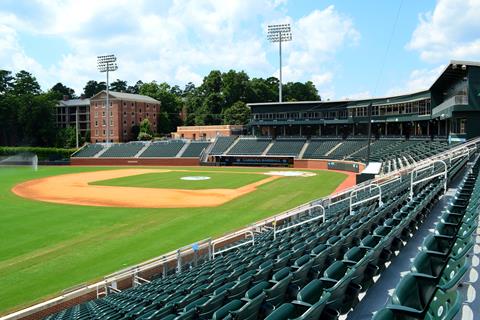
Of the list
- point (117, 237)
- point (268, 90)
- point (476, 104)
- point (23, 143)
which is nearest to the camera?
point (117, 237)

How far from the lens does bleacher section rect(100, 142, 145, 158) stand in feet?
276

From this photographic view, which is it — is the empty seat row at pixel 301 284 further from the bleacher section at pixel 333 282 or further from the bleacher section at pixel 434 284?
the bleacher section at pixel 434 284

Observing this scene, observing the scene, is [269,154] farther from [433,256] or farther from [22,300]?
[433,256]

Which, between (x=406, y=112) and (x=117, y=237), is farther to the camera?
(x=406, y=112)

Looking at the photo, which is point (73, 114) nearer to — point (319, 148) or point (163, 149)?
point (163, 149)

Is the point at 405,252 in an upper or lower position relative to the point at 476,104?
lower

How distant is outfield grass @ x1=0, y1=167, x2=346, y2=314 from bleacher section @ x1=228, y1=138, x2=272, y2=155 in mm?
38631

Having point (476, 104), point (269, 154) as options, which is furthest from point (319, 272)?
point (269, 154)

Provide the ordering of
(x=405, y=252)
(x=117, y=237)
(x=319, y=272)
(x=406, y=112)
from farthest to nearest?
1. (x=406, y=112)
2. (x=117, y=237)
3. (x=405, y=252)
4. (x=319, y=272)

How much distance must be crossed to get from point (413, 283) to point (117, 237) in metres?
21.3

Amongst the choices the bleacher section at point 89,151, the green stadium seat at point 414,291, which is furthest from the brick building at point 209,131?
the green stadium seat at point 414,291

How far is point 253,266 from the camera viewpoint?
8.65 meters

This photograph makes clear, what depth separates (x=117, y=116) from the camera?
4136 inches

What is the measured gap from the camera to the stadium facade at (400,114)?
125 feet
